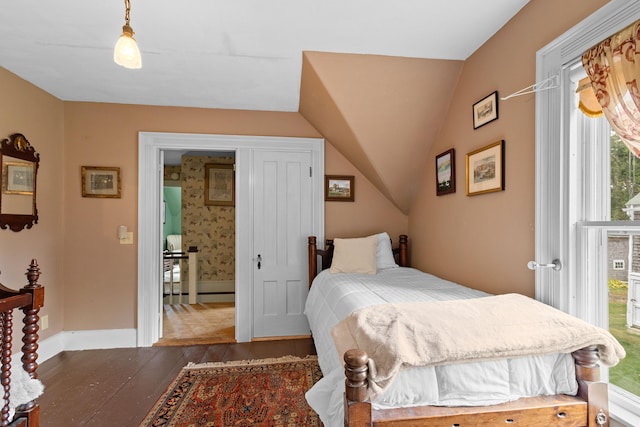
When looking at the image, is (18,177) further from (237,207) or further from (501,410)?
(501,410)

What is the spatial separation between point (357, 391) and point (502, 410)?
52 cm

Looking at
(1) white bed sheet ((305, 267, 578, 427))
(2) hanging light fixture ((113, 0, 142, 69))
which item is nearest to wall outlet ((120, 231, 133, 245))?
(2) hanging light fixture ((113, 0, 142, 69))

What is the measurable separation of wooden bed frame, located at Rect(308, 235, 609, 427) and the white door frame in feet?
7.69

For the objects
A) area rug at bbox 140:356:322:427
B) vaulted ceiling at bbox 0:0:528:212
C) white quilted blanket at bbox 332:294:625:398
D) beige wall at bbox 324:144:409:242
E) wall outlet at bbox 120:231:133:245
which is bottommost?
area rug at bbox 140:356:322:427

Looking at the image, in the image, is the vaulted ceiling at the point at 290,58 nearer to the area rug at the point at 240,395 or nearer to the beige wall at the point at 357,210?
the beige wall at the point at 357,210

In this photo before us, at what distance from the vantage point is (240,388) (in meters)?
2.28

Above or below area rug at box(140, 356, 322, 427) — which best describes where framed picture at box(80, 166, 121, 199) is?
above

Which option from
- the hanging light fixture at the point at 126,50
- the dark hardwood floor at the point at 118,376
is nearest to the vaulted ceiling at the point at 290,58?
the hanging light fixture at the point at 126,50

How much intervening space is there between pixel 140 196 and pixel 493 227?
10.1ft

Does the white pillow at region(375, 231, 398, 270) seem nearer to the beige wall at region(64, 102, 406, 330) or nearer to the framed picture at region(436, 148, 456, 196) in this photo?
the framed picture at region(436, 148, 456, 196)

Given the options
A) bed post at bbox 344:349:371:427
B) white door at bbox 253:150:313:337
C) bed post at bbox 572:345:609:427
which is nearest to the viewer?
bed post at bbox 344:349:371:427

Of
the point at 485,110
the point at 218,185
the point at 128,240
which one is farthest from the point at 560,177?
the point at 218,185

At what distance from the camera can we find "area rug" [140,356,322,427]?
6.29 feet

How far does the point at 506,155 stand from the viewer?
1883 millimetres
